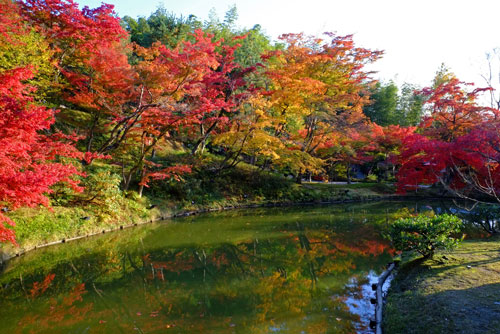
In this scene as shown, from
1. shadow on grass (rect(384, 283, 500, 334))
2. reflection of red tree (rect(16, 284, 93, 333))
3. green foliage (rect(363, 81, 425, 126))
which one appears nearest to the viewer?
shadow on grass (rect(384, 283, 500, 334))

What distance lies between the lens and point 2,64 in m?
9.05

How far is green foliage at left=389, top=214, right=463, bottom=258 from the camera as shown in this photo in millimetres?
5664

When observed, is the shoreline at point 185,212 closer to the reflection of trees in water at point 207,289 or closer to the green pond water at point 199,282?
the green pond water at point 199,282

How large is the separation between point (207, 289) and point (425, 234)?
13.4ft

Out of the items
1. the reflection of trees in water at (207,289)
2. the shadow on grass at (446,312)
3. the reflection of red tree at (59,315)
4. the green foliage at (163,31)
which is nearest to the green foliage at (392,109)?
the green foliage at (163,31)

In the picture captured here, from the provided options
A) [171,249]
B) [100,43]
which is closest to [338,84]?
[100,43]


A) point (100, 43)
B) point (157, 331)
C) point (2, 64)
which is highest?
point (100, 43)

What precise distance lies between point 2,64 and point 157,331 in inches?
365

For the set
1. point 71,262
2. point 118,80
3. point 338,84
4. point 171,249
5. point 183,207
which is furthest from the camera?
point 338,84

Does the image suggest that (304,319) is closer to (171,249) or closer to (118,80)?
(171,249)

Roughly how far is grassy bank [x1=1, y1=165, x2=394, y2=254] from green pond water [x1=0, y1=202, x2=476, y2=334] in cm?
61

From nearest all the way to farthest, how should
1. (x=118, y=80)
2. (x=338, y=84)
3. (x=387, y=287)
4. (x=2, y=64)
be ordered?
(x=387, y=287) → (x=2, y=64) → (x=118, y=80) → (x=338, y=84)

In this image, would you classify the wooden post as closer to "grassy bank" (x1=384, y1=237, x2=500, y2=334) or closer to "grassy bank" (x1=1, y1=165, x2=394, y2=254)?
"grassy bank" (x1=384, y1=237, x2=500, y2=334)

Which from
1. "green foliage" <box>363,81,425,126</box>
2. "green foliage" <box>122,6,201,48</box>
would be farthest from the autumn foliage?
"green foliage" <box>363,81,425,126</box>
